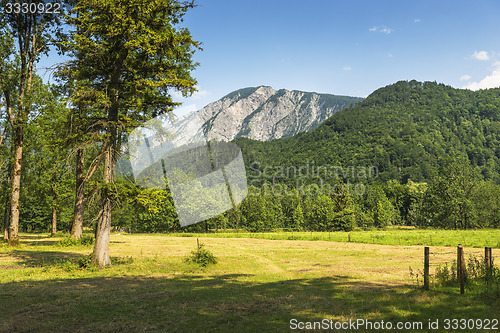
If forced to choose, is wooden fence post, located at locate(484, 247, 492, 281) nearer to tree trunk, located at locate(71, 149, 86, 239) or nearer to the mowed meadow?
the mowed meadow

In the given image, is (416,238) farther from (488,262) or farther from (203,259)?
(203,259)

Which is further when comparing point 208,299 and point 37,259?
point 37,259

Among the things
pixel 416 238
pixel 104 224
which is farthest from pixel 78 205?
pixel 416 238

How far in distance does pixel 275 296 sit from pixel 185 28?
61.5 ft

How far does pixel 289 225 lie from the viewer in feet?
344

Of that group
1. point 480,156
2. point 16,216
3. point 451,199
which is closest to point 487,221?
point 451,199

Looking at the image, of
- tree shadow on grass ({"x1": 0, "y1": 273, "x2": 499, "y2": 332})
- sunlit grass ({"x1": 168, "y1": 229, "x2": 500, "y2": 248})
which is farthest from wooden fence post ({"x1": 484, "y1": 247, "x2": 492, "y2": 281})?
sunlit grass ({"x1": 168, "y1": 229, "x2": 500, "y2": 248})

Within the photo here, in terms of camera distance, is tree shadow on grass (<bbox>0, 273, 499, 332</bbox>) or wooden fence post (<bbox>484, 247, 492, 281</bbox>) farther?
wooden fence post (<bbox>484, 247, 492, 281</bbox>)

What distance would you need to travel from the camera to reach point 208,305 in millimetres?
9828

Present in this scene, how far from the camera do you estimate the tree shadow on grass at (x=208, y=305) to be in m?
7.96

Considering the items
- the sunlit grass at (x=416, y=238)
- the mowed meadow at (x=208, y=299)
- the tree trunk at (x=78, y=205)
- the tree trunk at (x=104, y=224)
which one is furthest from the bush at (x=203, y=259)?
the sunlit grass at (x=416, y=238)

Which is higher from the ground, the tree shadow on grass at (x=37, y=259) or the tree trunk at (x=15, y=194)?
the tree trunk at (x=15, y=194)

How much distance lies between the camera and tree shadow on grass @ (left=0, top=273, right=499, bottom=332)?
313 inches

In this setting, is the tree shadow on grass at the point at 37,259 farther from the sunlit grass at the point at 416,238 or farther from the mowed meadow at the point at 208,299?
the sunlit grass at the point at 416,238
